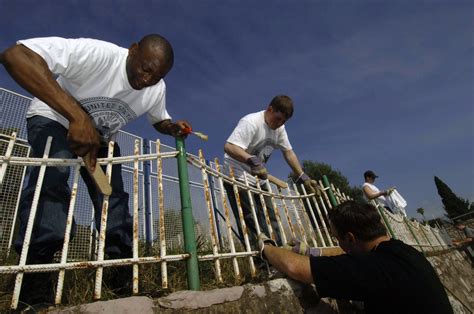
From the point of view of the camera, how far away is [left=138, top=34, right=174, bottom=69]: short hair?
1958mm

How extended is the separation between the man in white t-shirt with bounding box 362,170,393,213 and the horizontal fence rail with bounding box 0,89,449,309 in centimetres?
65

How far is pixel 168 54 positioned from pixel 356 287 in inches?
76.4

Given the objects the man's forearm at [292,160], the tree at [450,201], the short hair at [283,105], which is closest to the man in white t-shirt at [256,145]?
the short hair at [283,105]

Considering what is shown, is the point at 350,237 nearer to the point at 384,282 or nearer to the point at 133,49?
the point at 384,282

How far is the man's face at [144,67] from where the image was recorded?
193 cm

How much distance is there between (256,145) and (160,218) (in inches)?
73.0

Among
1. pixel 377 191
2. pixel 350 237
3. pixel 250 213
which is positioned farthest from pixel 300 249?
pixel 377 191

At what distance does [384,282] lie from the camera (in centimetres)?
152

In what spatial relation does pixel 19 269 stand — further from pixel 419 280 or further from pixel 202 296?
pixel 419 280

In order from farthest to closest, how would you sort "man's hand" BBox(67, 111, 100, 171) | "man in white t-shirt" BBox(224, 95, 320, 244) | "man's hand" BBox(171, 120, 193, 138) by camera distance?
1. "man in white t-shirt" BBox(224, 95, 320, 244)
2. "man's hand" BBox(171, 120, 193, 138)
3. "man's hand" BBox(67, 111, 100, 171)

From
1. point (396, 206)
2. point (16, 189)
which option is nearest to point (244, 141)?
point (16, 189)

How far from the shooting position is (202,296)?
4.82ft

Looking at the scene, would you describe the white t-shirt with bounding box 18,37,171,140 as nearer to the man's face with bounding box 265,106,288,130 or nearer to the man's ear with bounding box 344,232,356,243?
the man's face with bounding box 265,106,288,130

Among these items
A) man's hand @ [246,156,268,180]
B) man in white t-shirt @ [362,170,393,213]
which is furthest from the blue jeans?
man in white t-shirt @ [362,170,393,213]
